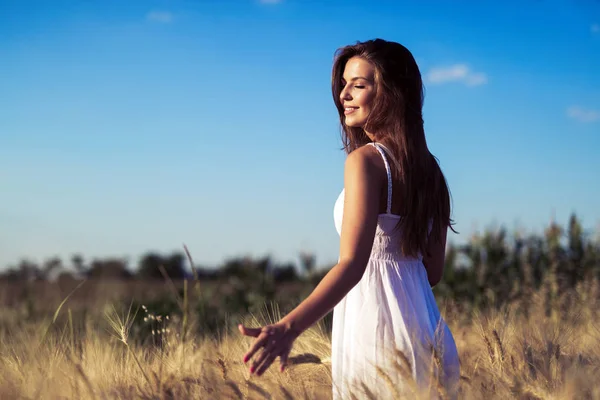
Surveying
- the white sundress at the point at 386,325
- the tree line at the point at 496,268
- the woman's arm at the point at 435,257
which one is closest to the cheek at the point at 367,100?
the white sundress at the point at 386,325

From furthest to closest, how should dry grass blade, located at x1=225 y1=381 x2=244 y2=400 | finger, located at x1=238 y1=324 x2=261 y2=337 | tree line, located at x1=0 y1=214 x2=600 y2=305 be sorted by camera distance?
1. tree line, located at x1=0 y1=214 x2=600 y2=305
2. dry grass blade, located at x1=225 y1=381 x2=244 y2=400
3. finger, located at x1=238 y1=324 x2=261 y2=337

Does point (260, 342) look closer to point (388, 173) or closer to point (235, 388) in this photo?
point (235, 388)

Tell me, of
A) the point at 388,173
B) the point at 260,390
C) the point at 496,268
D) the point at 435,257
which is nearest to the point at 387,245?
the point at 388,173

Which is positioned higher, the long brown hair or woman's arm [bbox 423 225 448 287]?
the long brown hair

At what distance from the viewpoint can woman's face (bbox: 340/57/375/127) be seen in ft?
8.43

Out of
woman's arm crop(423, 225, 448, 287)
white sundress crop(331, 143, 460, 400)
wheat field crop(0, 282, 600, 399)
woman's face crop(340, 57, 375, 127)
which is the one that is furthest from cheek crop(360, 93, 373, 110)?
wheat field crop(0, 282, 600, 399)

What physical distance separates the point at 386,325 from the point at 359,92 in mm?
906

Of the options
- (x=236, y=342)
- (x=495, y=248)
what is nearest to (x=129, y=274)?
(x=495, y=248)

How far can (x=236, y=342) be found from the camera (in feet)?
10.6

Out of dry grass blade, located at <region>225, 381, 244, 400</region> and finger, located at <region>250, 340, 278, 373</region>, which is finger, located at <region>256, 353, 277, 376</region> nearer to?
finger, located at <region>250, 340, 278, 373</region>

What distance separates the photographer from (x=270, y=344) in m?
1.83

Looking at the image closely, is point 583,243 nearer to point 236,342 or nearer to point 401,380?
point 236,342

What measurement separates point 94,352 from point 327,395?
47.0 inches

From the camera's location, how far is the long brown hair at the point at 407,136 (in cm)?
238
